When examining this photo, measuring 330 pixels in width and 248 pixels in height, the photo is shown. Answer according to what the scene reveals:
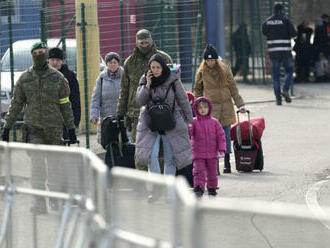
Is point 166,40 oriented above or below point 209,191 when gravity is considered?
above

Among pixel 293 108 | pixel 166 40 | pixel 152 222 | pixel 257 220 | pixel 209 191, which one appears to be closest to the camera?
pixel 257 220

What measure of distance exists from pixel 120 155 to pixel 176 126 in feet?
4.33

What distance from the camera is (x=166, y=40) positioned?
55.0 ft

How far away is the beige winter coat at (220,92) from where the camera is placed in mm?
12109

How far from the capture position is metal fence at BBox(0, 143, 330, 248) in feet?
12.2

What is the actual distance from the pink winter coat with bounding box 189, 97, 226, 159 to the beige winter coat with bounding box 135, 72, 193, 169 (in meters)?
0.41

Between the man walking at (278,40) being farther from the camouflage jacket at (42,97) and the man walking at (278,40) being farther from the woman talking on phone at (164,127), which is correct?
the camouflage jacket at (42,97)

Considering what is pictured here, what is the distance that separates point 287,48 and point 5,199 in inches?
552

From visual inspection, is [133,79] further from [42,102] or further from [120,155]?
[42,102]

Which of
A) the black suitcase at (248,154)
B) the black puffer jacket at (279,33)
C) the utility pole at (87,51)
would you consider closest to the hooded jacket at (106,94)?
the black suitcase at (248,154)

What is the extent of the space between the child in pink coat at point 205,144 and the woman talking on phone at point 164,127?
389 millimetres

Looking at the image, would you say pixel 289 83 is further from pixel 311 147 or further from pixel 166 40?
pixel 311 147

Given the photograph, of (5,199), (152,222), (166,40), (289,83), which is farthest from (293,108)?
(152,222)

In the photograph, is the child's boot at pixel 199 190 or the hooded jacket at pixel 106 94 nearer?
the child's boot at pixel 199 190
